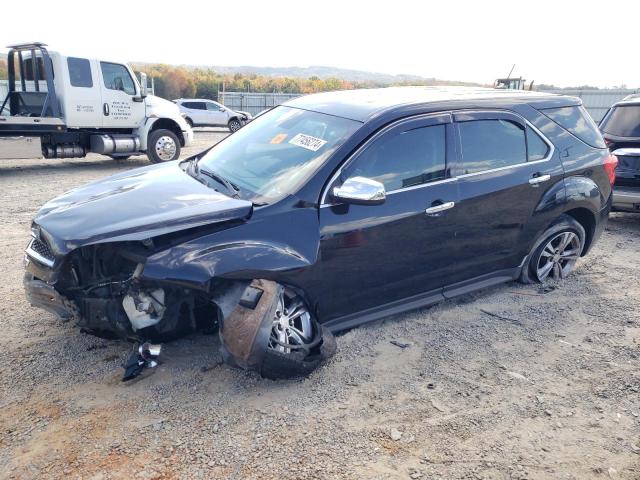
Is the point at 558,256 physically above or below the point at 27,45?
below

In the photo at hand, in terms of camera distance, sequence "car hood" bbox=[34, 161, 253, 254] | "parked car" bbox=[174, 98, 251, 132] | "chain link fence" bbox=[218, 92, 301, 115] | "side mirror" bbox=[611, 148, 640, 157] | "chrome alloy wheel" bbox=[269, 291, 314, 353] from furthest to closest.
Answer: "chain link fence" bbox=[218, 92, 301, 115]
"parked car" bbox=[174, 98, 251, 132]
"side mirror" bbox=[611, 148, 640, 157]
"chrome alloy wheel" bbox=[269, 291, 314, 353]
"car hood" bbox=[34, 161, 253, 254]

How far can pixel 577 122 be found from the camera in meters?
4.82

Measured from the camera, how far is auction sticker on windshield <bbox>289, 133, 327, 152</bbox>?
12.0 ft

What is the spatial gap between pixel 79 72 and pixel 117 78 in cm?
85

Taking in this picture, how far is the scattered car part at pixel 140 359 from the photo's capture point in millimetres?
3248

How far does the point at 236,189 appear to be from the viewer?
11.8 feet

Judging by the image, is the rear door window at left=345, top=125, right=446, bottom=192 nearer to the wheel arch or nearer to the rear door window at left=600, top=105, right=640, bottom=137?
the wheel arch

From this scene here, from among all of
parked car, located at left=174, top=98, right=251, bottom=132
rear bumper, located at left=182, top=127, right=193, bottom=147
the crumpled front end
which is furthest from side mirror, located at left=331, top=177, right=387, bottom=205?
parked car, located at left=174, top=98, right=251, bottom=132

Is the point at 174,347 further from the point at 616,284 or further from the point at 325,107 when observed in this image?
the point at 616,284

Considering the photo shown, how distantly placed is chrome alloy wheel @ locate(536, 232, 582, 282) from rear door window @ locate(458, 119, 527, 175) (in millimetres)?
1003

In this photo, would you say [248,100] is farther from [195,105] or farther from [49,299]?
[49,299]

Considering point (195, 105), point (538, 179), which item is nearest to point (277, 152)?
point (538, 179)

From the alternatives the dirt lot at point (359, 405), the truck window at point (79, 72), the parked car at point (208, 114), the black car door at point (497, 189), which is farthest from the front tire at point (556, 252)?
the parked car at point (208, 114)

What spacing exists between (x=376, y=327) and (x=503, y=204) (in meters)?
1.46
